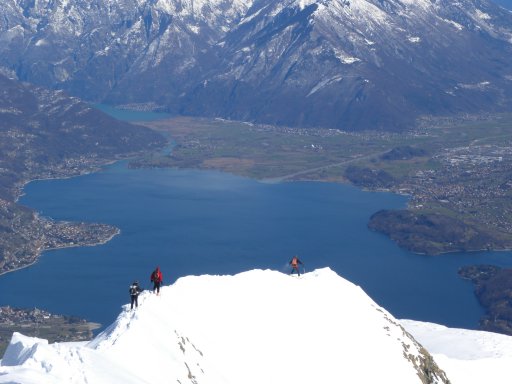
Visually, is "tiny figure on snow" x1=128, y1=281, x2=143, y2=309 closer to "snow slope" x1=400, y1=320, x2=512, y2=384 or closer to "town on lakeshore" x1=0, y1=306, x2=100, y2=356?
"snow slope" x1=400, y1=320, x2=512, y2=384

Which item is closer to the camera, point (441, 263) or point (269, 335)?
point (269, 335)

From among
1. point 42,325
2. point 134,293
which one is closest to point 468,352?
point 134,293

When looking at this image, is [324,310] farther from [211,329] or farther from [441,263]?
[441,263]

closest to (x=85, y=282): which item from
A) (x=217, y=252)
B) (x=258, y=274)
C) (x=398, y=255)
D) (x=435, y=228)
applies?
(x=217, y=252)

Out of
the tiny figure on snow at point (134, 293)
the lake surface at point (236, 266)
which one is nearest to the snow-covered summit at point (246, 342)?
the tiny figure on snow at point (134, 293)

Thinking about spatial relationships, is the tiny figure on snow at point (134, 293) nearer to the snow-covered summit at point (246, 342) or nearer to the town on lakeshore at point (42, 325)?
the snow-covered summit at point (246, 342)

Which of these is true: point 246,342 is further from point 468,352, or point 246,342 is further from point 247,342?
point 468,352

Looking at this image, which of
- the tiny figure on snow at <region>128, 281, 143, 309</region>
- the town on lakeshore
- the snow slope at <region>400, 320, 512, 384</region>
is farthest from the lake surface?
the tiny figure on snow at <region>128, 281, 143, 309</region>
